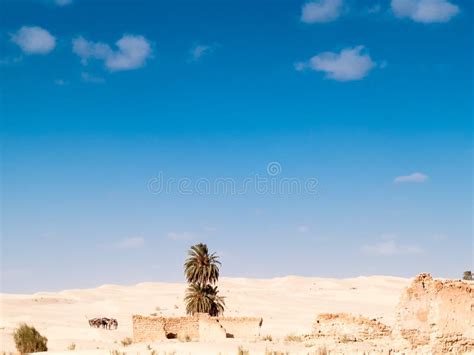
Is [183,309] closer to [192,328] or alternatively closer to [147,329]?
[192,328]

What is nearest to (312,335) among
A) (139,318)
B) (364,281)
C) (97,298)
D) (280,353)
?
(280,353)

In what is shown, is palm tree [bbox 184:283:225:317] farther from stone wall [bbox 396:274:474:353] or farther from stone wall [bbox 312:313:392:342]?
stone wall [bbox 396:274:474:353]

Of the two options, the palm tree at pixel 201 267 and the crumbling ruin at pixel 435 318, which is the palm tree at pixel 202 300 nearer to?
the palm tree at pixel 201 267

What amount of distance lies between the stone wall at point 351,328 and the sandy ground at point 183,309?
0.95m

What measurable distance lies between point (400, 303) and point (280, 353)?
4.49 metres

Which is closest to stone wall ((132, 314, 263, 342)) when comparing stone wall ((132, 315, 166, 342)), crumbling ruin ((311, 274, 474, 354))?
stone wall ((132, 315, 166, 342))

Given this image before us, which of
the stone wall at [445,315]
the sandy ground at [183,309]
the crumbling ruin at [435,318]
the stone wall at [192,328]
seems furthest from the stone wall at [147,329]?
the stone wall at [445,315]

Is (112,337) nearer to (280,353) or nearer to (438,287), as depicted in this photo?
(280,353)

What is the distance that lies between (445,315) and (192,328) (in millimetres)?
14602

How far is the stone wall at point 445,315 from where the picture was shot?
19703 mm

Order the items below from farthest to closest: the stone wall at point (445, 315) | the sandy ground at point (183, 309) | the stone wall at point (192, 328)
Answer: the stone wall at point (192, 328) < the sandy ground at point (183, 309) < the stone wall at point (445, 315)

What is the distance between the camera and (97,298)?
283 feet

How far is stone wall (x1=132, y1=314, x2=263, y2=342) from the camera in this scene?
30.7 metres

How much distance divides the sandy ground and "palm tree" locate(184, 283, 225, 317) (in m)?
3.96
